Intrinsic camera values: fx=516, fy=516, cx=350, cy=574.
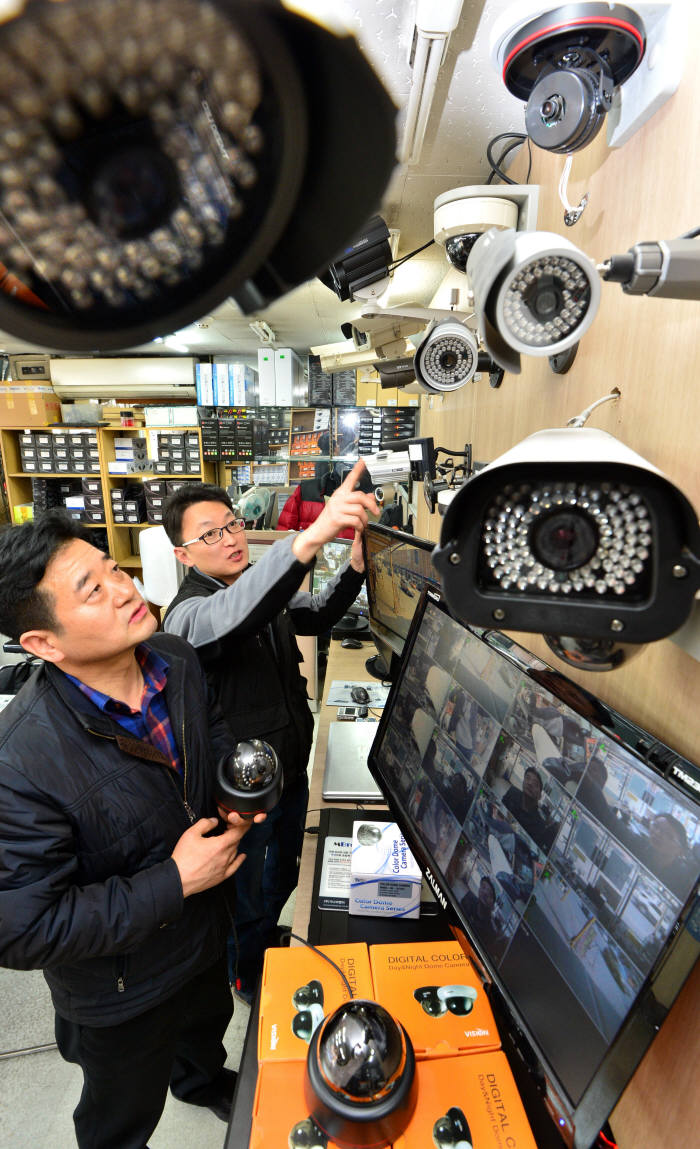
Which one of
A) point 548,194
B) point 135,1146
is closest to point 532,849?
point 548,194

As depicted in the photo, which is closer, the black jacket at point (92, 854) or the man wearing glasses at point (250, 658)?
the black jacket at point (92, 854)

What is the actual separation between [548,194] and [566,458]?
3.24 ft

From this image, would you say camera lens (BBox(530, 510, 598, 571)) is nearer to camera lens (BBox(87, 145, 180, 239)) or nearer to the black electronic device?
camera lens (BBox(87, 145, 180, 239))

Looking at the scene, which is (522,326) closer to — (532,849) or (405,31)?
(532,849)

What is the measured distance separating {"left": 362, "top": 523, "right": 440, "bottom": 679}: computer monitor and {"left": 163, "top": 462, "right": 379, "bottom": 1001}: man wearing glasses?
0.09m

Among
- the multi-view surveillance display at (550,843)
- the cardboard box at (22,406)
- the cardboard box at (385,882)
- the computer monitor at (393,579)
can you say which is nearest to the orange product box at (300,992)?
the cardboard box at (385,882)

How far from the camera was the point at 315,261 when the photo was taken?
0.31 m

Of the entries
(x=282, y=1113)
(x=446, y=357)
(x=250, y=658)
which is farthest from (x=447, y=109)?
(x=282, y=1113)

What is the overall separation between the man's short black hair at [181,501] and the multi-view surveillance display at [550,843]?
1021 millimetres

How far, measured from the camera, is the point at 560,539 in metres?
0.44

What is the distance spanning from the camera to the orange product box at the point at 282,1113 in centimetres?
64

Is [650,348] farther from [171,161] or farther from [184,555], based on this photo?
[184,555]

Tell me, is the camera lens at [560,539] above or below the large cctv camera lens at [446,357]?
below

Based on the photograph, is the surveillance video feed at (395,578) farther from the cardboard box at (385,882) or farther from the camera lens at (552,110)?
the camera lens at (552,110)
